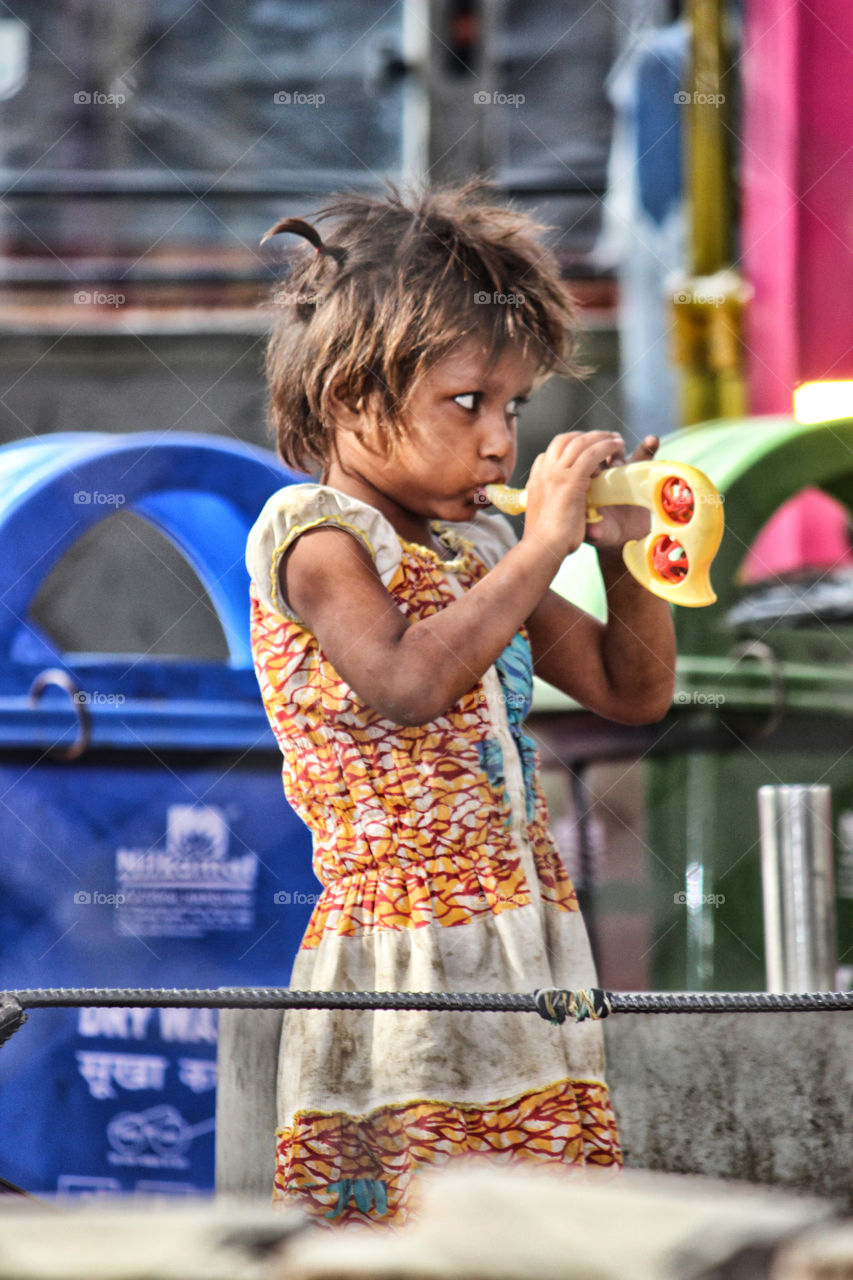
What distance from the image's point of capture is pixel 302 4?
270 cm

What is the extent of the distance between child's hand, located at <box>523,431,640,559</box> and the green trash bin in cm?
79

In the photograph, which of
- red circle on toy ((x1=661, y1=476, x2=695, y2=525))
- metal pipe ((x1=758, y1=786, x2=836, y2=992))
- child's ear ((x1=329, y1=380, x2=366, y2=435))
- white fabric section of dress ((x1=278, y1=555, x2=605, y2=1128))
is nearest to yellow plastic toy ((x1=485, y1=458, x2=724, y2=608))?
red circle on toy ((x1=661, y1=476, x2=695, y2=525))

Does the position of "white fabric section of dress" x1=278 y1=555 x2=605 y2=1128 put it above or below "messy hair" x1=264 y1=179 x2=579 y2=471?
below

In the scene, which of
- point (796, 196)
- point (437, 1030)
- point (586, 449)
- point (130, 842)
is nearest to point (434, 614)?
point (586, 449)

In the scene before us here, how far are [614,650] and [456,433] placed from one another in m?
0.21

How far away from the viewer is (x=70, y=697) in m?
1.63

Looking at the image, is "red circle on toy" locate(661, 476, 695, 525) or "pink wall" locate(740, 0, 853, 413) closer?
"red circle on toy" locate(661, 476, 695, 525)

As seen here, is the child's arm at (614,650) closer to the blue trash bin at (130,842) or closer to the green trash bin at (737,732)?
the blue trash bin at (130,842)

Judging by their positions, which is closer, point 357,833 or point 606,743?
point 357,833

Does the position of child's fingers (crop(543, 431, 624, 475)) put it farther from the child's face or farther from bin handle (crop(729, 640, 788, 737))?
bin handle (crop(729, 640, 788, 737))

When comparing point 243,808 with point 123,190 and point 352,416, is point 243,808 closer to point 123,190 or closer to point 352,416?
point 352,416

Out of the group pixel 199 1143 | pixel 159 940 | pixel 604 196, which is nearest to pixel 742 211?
pixel 604 196

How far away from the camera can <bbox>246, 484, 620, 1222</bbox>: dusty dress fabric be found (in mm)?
891

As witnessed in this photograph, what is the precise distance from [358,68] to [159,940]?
199 centimetres
